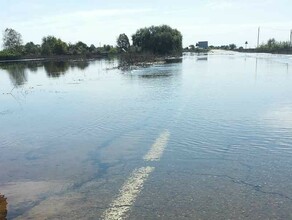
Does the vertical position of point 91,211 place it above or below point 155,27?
below

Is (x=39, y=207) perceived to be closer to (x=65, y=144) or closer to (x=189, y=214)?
(x=189, y=214)

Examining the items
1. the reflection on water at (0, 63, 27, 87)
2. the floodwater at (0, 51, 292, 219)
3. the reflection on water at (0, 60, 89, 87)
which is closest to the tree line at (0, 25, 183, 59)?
the reflection on water at (0, 60, 89, 87)

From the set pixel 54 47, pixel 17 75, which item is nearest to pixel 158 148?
pixel 17 75

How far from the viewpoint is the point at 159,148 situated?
11594 millimetres

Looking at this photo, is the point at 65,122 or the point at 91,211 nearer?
the point at 91,211

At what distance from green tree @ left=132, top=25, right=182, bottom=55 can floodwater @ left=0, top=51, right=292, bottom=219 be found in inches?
2984

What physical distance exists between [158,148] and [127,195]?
3621mm

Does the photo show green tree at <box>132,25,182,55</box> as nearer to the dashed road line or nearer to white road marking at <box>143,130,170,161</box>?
white road marking at <box>143,130,170,161</box>

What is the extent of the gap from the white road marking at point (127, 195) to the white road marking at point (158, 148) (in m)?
0.92

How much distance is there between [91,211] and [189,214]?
6.84 ft

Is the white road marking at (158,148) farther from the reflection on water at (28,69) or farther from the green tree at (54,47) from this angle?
the green tree at (54,47)

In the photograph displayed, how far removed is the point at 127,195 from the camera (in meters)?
8.16

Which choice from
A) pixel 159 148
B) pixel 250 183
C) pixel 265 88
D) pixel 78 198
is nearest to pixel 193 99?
pixel 265 88

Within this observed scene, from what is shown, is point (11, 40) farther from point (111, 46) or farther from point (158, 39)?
point (158, 39)
